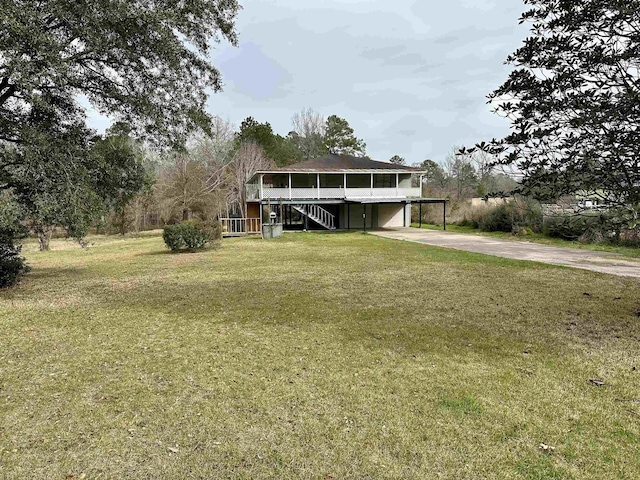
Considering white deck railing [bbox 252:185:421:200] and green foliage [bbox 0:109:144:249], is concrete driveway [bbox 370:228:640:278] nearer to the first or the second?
white deck railing [bbox 252:185:421:200]

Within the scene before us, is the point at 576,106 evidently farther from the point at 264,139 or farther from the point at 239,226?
the point at 264,139

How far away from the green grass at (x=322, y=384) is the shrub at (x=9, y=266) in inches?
47.7

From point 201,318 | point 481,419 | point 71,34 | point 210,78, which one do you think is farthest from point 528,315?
point 71,34

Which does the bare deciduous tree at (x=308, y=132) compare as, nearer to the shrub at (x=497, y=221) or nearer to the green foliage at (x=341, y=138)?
the green foliage at (x=341, y=138)

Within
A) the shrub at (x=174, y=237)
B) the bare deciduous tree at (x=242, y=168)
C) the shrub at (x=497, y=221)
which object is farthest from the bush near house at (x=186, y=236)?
the bare deciduous tree at (x=242, y=168)

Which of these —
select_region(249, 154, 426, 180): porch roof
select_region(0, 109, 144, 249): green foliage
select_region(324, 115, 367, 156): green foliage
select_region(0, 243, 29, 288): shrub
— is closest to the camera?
select_region(0, 109, 144, 249): green foliage

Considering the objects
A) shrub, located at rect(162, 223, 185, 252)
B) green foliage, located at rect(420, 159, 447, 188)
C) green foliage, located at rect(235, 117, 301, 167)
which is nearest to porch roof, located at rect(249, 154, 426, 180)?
shrub, located at rect(162, 223, 185, 252)

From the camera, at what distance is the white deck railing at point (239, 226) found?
74.4 ft

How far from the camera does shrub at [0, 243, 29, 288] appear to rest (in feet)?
27.5

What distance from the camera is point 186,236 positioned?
14.8 meters

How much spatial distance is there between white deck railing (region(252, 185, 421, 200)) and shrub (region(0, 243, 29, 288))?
16.5m

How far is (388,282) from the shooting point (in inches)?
338

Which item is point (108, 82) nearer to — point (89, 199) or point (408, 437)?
point (89, 199)

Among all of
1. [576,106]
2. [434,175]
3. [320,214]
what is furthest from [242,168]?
[576,106]
